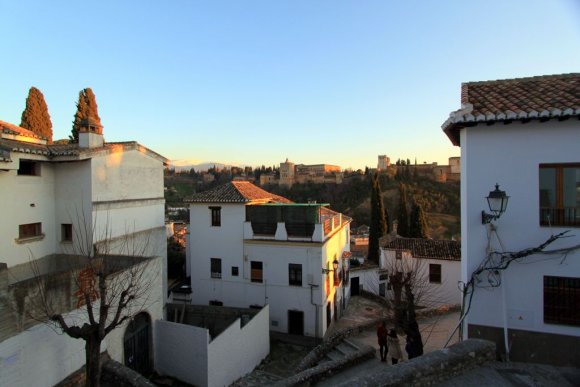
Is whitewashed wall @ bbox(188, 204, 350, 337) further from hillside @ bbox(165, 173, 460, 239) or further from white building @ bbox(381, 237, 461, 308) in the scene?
hillside @ bbox(165, 173, 460, 239)

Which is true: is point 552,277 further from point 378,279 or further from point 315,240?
point 378,279

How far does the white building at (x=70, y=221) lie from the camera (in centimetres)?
862

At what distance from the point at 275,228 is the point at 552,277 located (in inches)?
521

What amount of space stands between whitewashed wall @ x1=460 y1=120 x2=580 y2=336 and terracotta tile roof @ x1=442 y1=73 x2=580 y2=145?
391 mm

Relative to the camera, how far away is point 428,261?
23906mm

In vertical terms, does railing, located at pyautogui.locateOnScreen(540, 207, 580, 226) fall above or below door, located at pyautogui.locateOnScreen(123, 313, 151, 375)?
above

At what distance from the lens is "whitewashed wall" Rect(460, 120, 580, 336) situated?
6.96 m

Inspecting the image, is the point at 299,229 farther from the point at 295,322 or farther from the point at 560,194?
the point at 560,194

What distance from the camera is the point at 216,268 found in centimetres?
1983

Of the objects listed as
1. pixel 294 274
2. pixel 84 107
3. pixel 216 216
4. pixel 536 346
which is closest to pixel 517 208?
pixel 536 346

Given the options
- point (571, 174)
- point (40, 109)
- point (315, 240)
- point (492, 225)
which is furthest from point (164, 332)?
point (40, 109)

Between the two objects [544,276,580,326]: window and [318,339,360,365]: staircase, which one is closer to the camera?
[544,276,580,326]: window

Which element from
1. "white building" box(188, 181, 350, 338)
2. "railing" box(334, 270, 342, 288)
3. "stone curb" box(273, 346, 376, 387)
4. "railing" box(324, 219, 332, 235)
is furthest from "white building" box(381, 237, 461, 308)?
"stone curb" box(273, 346, 376, 387)

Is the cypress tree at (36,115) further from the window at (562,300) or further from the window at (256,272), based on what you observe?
the window at (562,300)
